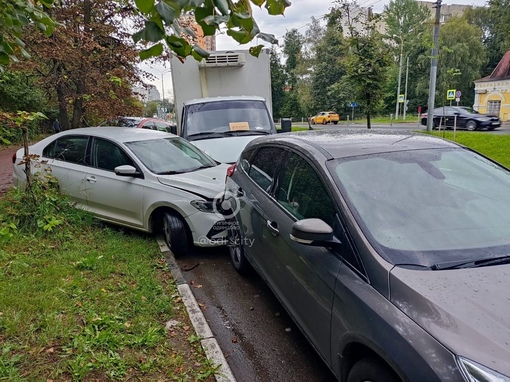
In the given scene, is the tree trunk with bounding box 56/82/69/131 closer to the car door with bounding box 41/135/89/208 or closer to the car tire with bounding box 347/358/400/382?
the car door with bounding box 41/135/89/208

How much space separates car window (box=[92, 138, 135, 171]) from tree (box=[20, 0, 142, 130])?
6.57 m

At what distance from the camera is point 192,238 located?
4.93m

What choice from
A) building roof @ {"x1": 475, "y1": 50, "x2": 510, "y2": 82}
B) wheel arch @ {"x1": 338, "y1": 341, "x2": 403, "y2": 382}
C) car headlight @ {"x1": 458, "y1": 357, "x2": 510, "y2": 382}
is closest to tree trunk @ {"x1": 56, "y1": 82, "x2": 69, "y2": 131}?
wheel arch @ {"x1": 338, "y1": 341, "x2": 403, "y2": 382}

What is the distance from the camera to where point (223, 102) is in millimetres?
7762

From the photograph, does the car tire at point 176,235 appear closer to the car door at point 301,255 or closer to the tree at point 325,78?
the car door at point 301,255

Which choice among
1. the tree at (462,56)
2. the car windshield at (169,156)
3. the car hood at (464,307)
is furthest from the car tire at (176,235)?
the tree at (462,56)

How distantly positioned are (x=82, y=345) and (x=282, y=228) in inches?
68.9

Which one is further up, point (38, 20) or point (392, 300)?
point (38, 20)

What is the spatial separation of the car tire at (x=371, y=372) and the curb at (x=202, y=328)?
3.42 feet

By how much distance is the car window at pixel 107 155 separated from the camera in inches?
211

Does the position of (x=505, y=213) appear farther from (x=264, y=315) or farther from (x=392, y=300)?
(x=264, y=315)

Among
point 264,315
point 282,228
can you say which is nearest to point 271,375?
point 264,315

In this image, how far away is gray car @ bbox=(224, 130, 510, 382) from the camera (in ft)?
5.25

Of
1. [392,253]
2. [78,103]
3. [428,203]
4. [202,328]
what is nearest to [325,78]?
[78,103]
